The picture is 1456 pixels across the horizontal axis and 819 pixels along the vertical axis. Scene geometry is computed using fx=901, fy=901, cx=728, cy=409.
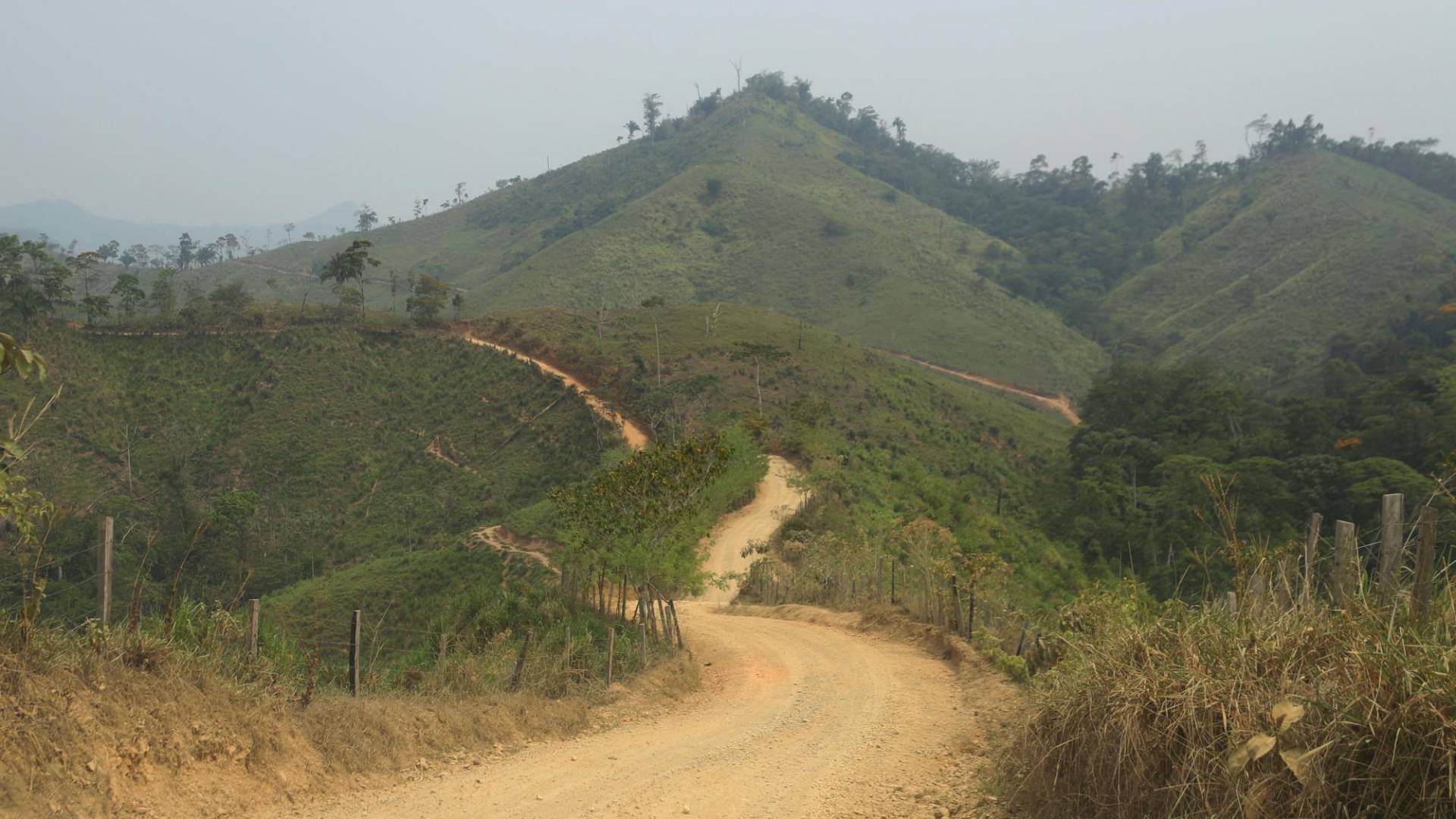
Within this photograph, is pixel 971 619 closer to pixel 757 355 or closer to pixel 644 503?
pixel 644 503

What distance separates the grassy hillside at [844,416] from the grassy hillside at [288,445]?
512cm

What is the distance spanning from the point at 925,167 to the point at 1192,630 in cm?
17277

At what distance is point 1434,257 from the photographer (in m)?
85.9

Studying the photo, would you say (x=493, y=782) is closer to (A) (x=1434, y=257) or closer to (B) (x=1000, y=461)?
(B) (x=1000, y=461)

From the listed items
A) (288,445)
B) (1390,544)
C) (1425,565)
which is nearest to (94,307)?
(288,445)

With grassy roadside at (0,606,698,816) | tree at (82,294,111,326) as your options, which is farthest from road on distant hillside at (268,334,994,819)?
tree at (82,294,111,326)

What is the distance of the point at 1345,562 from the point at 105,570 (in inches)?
381

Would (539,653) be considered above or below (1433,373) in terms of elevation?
below

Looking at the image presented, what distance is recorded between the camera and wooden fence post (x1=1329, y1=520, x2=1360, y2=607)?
568 cm

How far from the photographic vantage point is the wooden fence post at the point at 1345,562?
568cm

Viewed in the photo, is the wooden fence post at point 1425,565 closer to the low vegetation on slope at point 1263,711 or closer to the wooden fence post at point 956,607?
the low vegetation on slope at point 1263,711

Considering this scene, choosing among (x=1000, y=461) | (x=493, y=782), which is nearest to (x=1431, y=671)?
(x=493, y=782)

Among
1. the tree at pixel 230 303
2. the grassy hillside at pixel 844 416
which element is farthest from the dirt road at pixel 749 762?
the tree at pixel 230 303

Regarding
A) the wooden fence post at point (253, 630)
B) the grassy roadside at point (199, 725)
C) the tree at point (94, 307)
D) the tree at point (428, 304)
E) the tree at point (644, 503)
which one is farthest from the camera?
the tree at point (428, 304)
